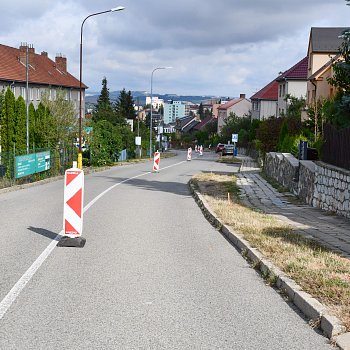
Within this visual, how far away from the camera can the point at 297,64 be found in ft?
225

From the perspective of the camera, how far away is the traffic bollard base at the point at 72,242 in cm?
974

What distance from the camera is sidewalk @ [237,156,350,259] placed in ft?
32.7

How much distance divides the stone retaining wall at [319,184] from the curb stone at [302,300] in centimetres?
422

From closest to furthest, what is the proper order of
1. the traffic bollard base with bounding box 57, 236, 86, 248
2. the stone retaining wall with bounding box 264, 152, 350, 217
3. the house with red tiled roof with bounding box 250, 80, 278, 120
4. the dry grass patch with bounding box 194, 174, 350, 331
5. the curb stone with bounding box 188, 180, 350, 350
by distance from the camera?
the curb stone with bounding box 188, 180, 350, 350
the dry grass patch with bounding box 194, 174, 350, 331
the traffic bollard base with bounding box 57, 236, 86, 248
the stone retaining wall with bounding box 264, 152, 350, 217
the house with red tiled roof with bounding box 250, 80, 278, 120

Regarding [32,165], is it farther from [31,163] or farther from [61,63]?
[61,63]

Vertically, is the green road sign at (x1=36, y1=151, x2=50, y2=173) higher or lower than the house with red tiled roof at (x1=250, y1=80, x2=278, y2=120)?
lower

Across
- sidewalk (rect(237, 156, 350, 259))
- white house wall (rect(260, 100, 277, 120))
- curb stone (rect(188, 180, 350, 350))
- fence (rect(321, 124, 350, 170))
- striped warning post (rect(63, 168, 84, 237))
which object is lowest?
sidewalk (rect(237, 156, 350, 259))

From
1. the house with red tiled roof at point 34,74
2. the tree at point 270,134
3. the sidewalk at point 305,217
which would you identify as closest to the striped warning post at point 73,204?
the sidewalk at point 305,217

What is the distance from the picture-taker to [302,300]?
6094 millimetres

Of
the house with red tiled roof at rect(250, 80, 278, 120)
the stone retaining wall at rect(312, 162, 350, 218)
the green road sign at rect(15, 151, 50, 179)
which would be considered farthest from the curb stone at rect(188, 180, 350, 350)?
the house with red tiled roof at rect(250, 80, 278, 120)

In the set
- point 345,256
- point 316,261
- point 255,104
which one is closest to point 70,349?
point 316,261

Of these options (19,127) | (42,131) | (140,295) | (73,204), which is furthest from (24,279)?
(42,131)

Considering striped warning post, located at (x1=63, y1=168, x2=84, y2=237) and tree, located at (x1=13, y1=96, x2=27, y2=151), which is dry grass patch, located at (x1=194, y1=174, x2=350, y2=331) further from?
tree, located at (x1=13, y1=96, x2=27, y2=151)

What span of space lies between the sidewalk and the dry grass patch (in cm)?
35
